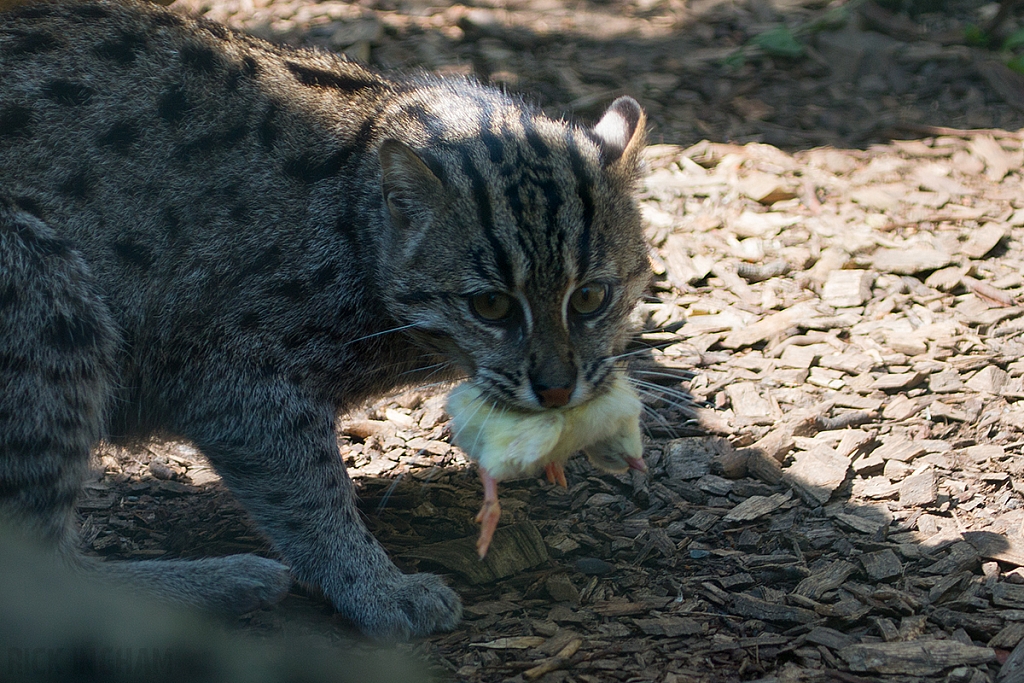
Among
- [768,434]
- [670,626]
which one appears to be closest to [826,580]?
[670,626]

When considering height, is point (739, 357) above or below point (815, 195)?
below

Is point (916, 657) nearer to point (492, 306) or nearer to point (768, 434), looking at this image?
point (768, 434)

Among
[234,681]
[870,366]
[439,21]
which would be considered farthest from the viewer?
[439,21]

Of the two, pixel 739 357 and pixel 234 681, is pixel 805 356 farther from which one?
pixel 234 681

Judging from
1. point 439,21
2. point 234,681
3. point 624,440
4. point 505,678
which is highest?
point 439,21

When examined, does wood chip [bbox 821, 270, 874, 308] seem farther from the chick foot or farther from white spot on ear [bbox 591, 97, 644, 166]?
the chick foot

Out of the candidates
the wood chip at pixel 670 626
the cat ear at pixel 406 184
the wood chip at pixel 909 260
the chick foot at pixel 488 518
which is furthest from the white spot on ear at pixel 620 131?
the wood chip at pixel 909 260

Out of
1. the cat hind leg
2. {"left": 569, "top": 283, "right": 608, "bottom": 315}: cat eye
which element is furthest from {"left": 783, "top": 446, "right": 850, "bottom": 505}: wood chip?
the cat hind leg

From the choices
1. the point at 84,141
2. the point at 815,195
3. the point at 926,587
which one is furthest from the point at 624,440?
the point at 815,195
